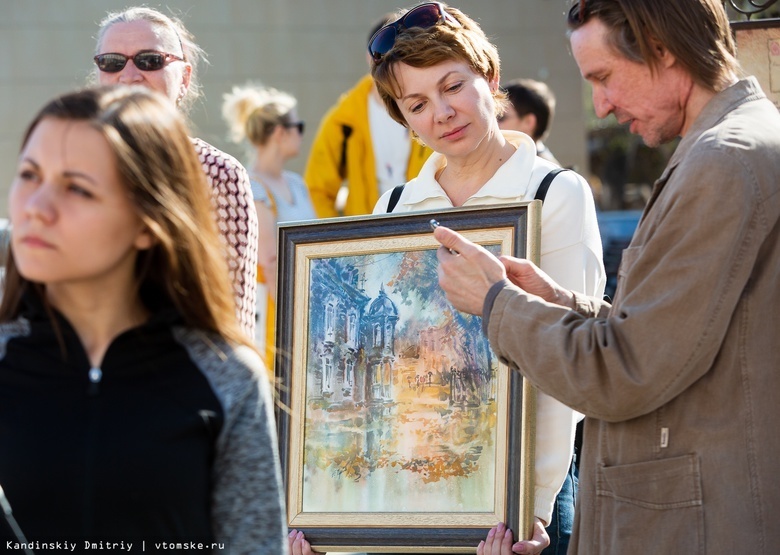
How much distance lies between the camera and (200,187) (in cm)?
252

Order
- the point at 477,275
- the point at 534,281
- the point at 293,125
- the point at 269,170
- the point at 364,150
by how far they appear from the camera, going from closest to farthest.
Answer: the point at 477,275
the point at 534,281
the point at 364,150
the point at 269,170
the point at 293,125

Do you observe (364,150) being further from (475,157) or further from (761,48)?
(475,157)

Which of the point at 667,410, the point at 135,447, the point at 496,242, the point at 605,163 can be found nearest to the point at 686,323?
the point at 667,410

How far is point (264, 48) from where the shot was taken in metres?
14.9

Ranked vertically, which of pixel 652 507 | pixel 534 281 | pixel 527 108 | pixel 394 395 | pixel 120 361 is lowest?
pixel 652 507

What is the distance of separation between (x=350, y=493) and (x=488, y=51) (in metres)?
1.47

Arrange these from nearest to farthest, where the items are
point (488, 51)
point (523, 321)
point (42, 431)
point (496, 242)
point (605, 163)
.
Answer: point (42, 431) → point (523, 321) → point (496, 242) → point (488, 51) → point (605, 163)

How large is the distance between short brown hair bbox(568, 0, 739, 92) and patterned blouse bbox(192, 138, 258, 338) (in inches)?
51.8

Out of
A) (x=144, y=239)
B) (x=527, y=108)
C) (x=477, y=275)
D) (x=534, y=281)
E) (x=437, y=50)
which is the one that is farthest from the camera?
(x=527, y=108)

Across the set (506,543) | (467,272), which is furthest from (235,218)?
(506,543)

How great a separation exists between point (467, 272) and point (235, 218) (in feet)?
3.16

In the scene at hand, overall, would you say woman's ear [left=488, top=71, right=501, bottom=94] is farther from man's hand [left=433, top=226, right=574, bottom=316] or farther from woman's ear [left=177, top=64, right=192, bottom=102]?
woman's ear [left=177, top=64, right=192, bottom=102]

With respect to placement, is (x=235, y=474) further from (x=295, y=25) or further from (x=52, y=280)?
(x=295, y=25)

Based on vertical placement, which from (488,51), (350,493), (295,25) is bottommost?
(350,493)
